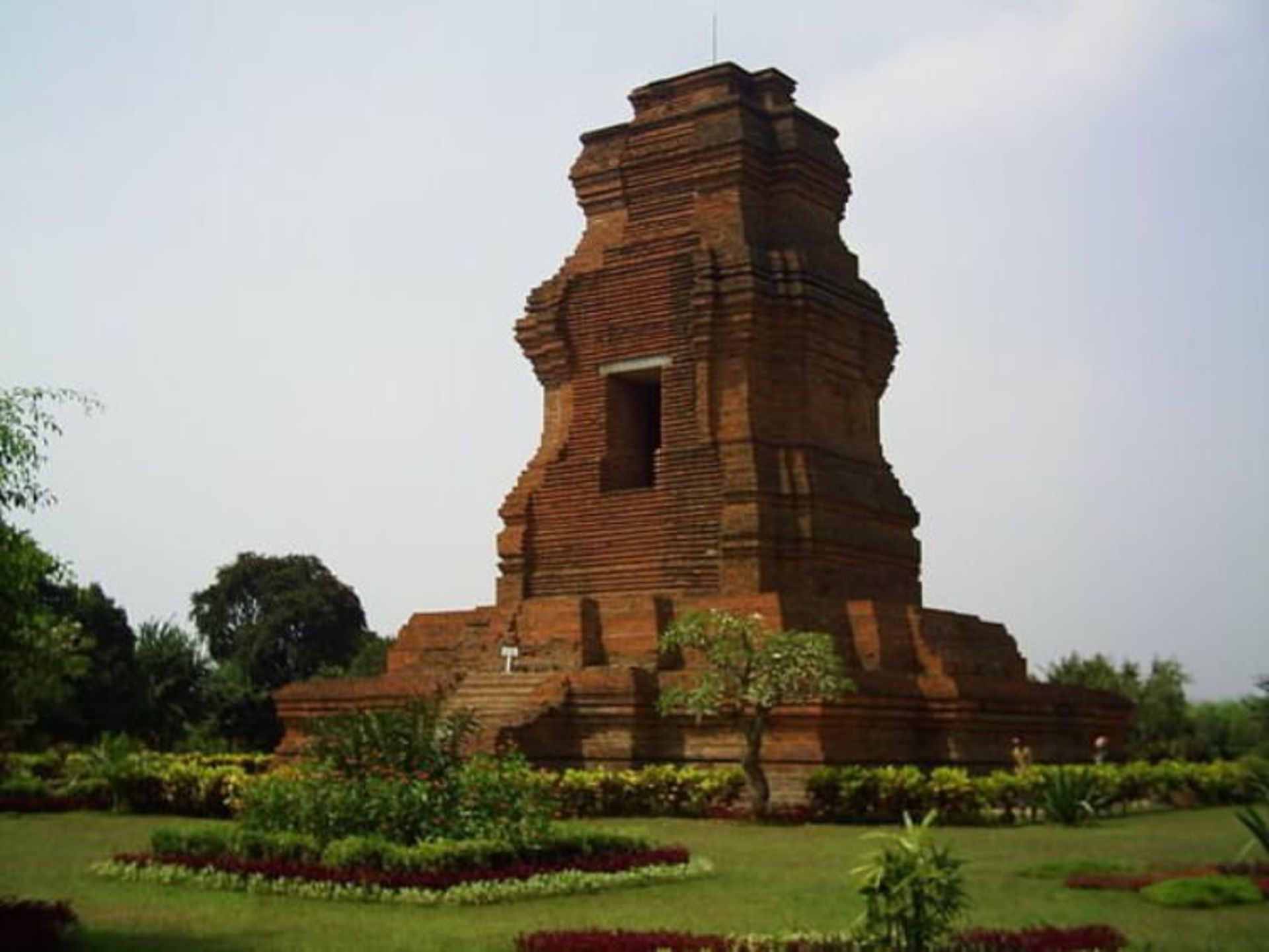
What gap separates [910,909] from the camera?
21.6ft

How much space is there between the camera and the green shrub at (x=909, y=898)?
6.57 metres

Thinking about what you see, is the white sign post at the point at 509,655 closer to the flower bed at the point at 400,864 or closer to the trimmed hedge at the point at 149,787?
the trimmed hedge at the point at 149,787

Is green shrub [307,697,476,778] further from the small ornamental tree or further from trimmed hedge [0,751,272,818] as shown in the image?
trimmed hedge [0,751,272,818]

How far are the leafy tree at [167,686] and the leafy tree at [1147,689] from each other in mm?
20562

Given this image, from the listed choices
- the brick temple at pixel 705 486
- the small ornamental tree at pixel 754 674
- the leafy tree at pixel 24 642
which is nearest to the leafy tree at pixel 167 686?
the brick temple at pixel 705 486

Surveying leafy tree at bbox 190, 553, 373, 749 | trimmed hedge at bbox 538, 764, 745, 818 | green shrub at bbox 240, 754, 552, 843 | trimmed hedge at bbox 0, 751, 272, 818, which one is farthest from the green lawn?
leafy tree at bbox 190, 553, 373, 749

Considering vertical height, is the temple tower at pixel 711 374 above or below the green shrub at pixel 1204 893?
above

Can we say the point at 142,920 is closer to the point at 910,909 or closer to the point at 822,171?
the point at 910,909

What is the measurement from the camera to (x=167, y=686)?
118 ft

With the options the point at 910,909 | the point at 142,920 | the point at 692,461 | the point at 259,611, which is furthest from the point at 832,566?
the point at 259,611

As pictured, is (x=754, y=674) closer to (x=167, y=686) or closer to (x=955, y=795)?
(x=955, y=795)

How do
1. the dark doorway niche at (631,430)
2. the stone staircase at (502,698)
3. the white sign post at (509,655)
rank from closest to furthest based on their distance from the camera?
the stone staircase at (502,698) → the white sign post at (509,655) → the dark doorway niche at (631,430)

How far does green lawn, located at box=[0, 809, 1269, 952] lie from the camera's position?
8.38 m

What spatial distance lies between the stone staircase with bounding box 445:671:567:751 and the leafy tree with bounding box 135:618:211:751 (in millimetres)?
17770
